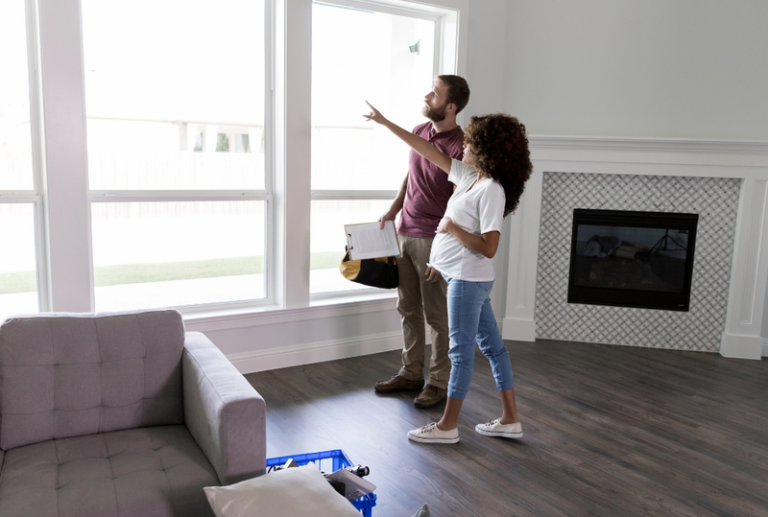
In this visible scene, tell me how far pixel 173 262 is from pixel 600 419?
8.25 feet

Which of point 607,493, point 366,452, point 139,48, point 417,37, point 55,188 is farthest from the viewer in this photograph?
point 417,37

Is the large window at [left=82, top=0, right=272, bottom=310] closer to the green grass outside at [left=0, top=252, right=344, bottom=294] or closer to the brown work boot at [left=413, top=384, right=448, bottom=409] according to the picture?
the green grass outside at [left=0, top=252, right=344, bottom=294]

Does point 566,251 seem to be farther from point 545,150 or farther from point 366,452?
point 366,452

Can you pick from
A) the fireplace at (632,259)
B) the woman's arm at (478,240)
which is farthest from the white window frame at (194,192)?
the fireplace at (632,259)

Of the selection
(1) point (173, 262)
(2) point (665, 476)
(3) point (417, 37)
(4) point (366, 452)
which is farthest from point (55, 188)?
(2) point (665, 476)

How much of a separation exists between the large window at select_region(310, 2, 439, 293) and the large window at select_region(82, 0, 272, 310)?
0.39 meters

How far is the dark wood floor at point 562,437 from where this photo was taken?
2426 mm

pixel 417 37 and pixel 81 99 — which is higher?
pixel 417 37

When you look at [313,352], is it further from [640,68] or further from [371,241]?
[640,68]

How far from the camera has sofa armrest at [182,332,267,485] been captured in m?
1.77

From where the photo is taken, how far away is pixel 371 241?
3.49 m

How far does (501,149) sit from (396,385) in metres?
1.56

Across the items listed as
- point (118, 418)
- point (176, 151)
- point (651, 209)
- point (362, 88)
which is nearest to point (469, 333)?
point (118, 418)

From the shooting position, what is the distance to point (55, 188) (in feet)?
9.93
